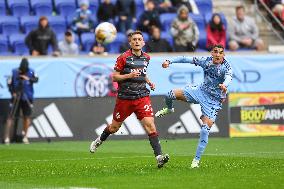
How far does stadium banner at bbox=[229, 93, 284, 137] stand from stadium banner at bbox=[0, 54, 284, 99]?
4.18ft

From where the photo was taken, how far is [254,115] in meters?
26.4

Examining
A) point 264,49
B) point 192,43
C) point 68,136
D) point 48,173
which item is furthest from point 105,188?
point 264,49

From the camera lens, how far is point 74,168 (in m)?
15.9

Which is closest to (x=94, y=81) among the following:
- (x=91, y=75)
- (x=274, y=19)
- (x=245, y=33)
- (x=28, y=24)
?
(x=91, y=75)

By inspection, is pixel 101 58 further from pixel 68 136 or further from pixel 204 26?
pixel 204 26

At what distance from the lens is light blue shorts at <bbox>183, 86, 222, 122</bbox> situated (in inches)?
635

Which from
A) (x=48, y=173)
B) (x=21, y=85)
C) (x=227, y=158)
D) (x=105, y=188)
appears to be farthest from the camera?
(x=21, y=85)

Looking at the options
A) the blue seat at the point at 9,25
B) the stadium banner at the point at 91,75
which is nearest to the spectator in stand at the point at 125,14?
the stadium banner at the point at 91,75

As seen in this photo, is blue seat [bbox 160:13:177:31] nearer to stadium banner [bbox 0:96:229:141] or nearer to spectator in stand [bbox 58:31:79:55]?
spectator in stand [bbox 58:31:79:55]

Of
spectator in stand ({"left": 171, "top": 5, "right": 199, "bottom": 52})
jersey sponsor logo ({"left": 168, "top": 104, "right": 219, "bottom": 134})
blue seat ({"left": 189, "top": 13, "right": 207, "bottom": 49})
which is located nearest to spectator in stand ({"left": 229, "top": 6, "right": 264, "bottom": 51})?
blue seat ({"left": 189, "top": 13, "right": 207, "bottom": 49})

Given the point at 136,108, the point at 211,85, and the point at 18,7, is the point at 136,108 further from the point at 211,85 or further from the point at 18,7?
the point at 18,7

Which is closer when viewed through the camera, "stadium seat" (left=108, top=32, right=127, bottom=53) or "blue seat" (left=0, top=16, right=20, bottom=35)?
"blue seat" (left=0, top=16, right=20, bottom=35)

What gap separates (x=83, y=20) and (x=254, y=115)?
19.5 feet

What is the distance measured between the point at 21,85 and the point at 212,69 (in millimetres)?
10249
